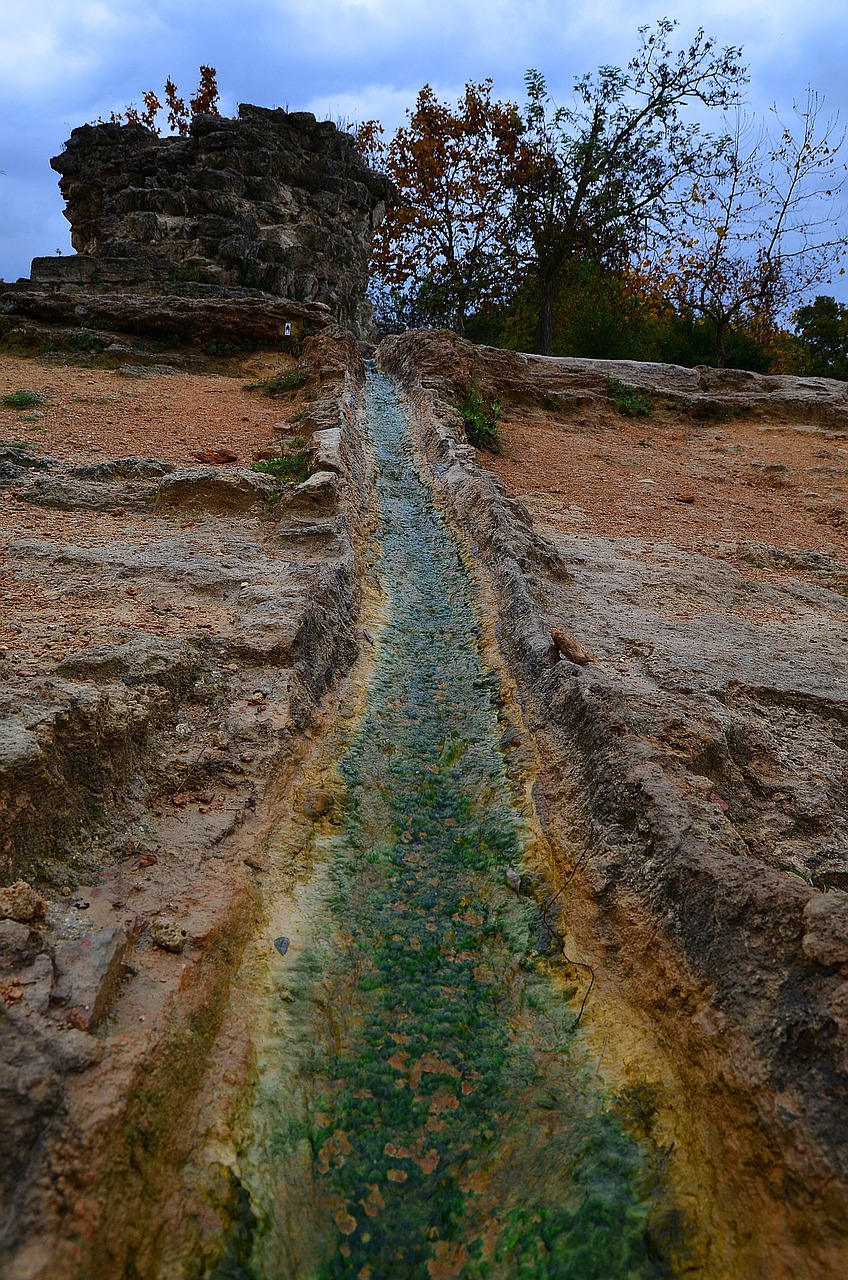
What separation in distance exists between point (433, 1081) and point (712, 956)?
1.04 m

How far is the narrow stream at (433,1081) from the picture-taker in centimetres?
205

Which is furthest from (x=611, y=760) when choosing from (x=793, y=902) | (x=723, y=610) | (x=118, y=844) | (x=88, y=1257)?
(x=723, y=610)

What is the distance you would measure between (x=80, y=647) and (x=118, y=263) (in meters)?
14.6

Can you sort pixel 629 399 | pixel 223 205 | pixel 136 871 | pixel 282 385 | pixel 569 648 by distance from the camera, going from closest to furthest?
pixel 136 871 → pixel 569 648 → pixel 282 385 → pixel 629 399 → pixel 223 205

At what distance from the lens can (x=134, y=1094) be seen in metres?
2.00

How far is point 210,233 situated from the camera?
17.2 m

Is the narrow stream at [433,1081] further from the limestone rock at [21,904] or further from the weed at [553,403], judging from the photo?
the weed at [553,403]

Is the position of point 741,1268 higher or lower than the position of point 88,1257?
lower

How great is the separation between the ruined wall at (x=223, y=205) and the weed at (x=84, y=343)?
9.17 feet

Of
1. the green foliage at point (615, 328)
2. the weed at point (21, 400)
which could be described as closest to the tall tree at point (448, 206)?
the green foliage at point (615, 328)

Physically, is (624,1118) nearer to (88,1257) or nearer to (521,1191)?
(521,1191)

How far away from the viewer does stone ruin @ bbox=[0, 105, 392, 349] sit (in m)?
13.6

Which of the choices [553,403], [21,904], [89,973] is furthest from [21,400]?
[89,973]

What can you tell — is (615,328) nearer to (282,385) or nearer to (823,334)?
(823,334)
